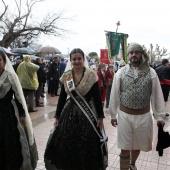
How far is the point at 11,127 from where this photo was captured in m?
2.88

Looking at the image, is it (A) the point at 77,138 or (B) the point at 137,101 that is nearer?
(A) the point at 77,138

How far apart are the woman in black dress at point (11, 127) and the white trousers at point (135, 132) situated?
1.23 meters

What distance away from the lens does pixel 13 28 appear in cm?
2428

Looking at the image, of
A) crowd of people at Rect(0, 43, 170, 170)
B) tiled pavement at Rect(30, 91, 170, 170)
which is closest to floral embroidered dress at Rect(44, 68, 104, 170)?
crowd of people at Rect(0, 43, 170, 170)

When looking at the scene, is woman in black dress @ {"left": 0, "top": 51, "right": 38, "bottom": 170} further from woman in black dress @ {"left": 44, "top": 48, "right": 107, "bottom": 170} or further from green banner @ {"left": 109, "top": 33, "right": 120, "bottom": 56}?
green banner @ {"left": 109, "top": 33, "right": 120, "bottom": 56}

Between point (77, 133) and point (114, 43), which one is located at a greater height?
point (114, 43)

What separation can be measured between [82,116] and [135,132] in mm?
728

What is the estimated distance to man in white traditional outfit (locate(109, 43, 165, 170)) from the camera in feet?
9.99

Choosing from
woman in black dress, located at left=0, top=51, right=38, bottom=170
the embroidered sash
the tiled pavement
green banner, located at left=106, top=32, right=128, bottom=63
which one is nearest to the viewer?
woman in black dress, located at left=0, top=51, right=38, bottom=170

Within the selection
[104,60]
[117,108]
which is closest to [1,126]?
[117,108]

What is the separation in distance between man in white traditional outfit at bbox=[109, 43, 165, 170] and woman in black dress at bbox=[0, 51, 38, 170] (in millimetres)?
1231

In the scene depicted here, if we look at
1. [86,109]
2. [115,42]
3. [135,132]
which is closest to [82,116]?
[86,109]

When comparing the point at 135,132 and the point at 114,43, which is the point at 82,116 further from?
the point at 114,43

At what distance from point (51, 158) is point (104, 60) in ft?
33.0
